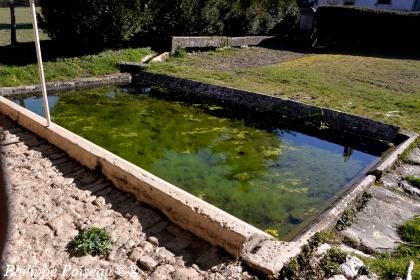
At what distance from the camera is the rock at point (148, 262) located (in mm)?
4047

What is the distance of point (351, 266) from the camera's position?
388 centimetres

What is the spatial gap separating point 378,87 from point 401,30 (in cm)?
1105

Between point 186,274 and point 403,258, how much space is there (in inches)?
93.8

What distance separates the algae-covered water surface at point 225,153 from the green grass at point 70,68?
3.87 ft

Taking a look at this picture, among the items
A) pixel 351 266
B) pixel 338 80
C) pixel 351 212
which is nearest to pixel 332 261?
pixel 351 266

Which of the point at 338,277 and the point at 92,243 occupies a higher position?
the point at 338,277

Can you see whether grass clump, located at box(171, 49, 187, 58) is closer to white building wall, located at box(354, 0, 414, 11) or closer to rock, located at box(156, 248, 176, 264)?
rock, located at box(156, 248, 176, 264)

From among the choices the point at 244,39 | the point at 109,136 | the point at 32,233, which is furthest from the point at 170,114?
the point at 244,39

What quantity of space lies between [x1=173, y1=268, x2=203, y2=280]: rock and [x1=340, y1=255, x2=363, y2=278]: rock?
144 cm

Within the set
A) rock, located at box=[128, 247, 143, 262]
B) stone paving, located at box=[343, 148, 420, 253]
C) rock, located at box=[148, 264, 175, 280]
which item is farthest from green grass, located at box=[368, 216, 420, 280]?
rock, located at box=[128, 247, 143, 262]

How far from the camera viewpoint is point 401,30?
70.0 feet

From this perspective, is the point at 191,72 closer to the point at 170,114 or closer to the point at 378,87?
the point at 170,114

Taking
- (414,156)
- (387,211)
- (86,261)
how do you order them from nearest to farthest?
(86,261)
(387,211)
(414,156)

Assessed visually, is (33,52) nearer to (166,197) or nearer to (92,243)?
(166,197)
